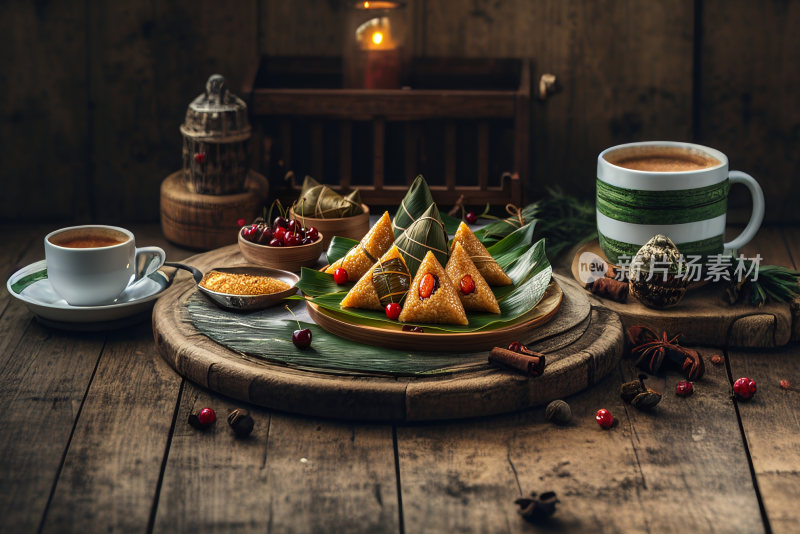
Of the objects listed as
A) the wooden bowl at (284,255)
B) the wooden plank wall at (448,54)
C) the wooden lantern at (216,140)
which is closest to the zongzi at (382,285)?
the wooden bowl at (284,255)

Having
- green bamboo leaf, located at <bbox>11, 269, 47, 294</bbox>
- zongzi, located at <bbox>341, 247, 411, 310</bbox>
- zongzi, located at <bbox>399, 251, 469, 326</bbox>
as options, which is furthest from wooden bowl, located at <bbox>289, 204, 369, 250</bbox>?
green bamboo leaf, located at <bbox>11, 269, 47, 294</bbox>

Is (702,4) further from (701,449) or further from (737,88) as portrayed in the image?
(701,449)

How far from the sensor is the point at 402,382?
1.70 meters

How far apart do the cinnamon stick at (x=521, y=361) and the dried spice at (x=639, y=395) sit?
0.58 ft

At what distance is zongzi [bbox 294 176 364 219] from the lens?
235 cm

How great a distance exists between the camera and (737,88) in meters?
2.90

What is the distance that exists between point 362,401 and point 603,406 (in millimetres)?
436

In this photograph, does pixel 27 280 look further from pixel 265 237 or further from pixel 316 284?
pixel 316 284

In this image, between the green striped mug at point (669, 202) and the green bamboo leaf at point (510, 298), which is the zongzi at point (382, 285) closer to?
the green bamboo leaf at point (510, 298)

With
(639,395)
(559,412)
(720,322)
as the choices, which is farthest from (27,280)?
(720,322)

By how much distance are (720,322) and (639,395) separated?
1.13 ft

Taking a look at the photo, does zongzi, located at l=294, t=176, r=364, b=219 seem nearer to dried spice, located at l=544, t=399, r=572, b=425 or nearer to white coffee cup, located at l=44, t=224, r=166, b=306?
white coffee cup, located at l=44, t=224, r=166, b=306

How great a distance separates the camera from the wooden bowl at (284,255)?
216cm

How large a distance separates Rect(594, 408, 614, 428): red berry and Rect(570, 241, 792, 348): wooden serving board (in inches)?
13.7
